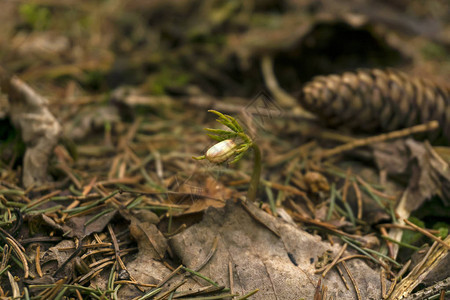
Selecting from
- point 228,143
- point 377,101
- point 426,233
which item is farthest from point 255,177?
point 377,101

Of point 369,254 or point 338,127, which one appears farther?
point 338,127

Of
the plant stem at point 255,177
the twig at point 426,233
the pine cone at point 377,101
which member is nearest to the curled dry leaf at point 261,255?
the plant stem at point 255,177

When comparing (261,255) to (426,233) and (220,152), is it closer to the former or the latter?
(220,152)

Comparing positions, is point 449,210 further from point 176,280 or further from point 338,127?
point 176,280

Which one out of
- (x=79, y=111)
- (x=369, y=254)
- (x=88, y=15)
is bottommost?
(x=369, y=254)

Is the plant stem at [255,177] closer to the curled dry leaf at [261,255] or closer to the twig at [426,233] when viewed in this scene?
the curled dry leaf at [261,255]

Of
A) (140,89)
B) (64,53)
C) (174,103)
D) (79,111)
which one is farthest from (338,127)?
(64,53)
